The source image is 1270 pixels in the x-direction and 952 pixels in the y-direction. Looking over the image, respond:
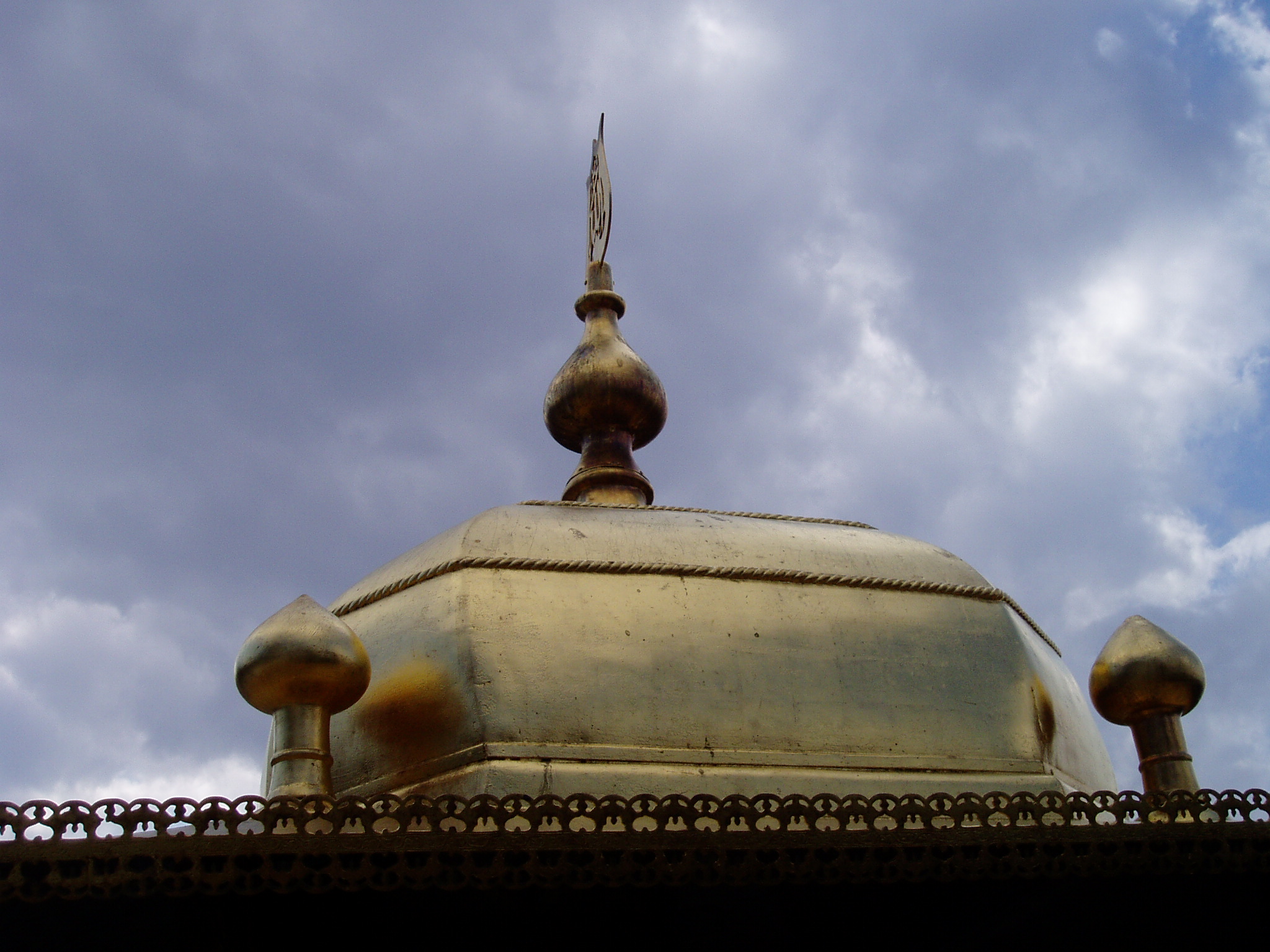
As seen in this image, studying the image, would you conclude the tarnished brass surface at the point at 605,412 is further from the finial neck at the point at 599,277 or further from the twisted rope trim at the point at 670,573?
the twisted rope trim at the point at 670,573

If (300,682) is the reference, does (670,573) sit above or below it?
above

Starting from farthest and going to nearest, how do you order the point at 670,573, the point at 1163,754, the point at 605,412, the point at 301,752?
the point at 605,412 < the point at 670,573 < the point at 1163,754 < the point at 301,752

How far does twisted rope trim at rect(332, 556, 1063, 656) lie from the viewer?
275 inches

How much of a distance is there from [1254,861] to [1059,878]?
0.73 metres

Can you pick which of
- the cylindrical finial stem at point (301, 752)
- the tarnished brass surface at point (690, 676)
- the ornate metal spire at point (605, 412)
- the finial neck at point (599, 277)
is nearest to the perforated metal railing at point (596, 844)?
the cylindrical finial stem at point (301, 752)

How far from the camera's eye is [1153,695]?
6574 millimetres

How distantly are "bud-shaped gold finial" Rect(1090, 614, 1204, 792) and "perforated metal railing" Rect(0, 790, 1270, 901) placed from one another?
1166 mm

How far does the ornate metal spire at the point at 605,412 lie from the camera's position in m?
9.48

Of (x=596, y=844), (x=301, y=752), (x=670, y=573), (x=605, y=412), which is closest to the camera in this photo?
(x=596, y=844)

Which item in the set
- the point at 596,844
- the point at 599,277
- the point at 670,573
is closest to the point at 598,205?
the point at 599,277

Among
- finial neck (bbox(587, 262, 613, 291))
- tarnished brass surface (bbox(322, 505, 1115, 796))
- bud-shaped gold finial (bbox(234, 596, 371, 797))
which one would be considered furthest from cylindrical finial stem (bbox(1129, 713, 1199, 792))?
finial neck (bbox(587, 262, 613, 291))

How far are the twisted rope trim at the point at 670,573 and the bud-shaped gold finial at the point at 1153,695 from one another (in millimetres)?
1000

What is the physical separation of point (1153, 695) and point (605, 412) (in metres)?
4.42

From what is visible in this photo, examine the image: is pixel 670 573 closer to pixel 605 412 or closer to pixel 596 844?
pixel 596 844
